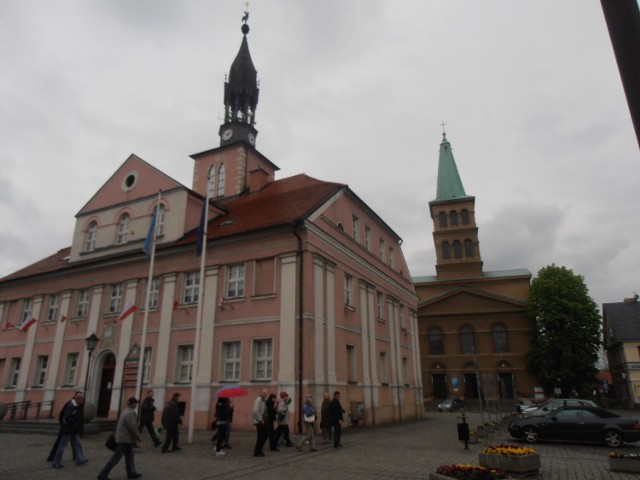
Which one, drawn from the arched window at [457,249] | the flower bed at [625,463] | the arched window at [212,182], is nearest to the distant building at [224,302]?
the arched window at [212,182]

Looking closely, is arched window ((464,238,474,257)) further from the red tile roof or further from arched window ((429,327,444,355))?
the red tile roof

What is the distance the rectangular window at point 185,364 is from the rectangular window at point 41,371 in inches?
391

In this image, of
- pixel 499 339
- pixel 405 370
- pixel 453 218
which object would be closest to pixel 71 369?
pixel 405 370

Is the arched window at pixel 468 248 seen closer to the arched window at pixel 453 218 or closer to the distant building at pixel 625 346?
the arched window at pixel 453 218

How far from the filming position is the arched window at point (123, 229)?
2719 cm

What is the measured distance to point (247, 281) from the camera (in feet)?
70.8

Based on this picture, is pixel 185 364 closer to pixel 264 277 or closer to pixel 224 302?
pixel 224 302

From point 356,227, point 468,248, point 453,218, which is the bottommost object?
point 356,227

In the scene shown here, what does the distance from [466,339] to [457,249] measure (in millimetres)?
16319

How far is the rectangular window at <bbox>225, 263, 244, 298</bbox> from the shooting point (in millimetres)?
21841

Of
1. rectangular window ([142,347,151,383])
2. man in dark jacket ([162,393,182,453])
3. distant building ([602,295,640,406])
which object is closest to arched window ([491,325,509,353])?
distant building ([602,295,640,406])

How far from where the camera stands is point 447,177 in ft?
245

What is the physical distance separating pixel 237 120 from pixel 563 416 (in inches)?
1098

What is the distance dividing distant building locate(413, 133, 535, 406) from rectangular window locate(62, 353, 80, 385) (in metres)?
39.4
